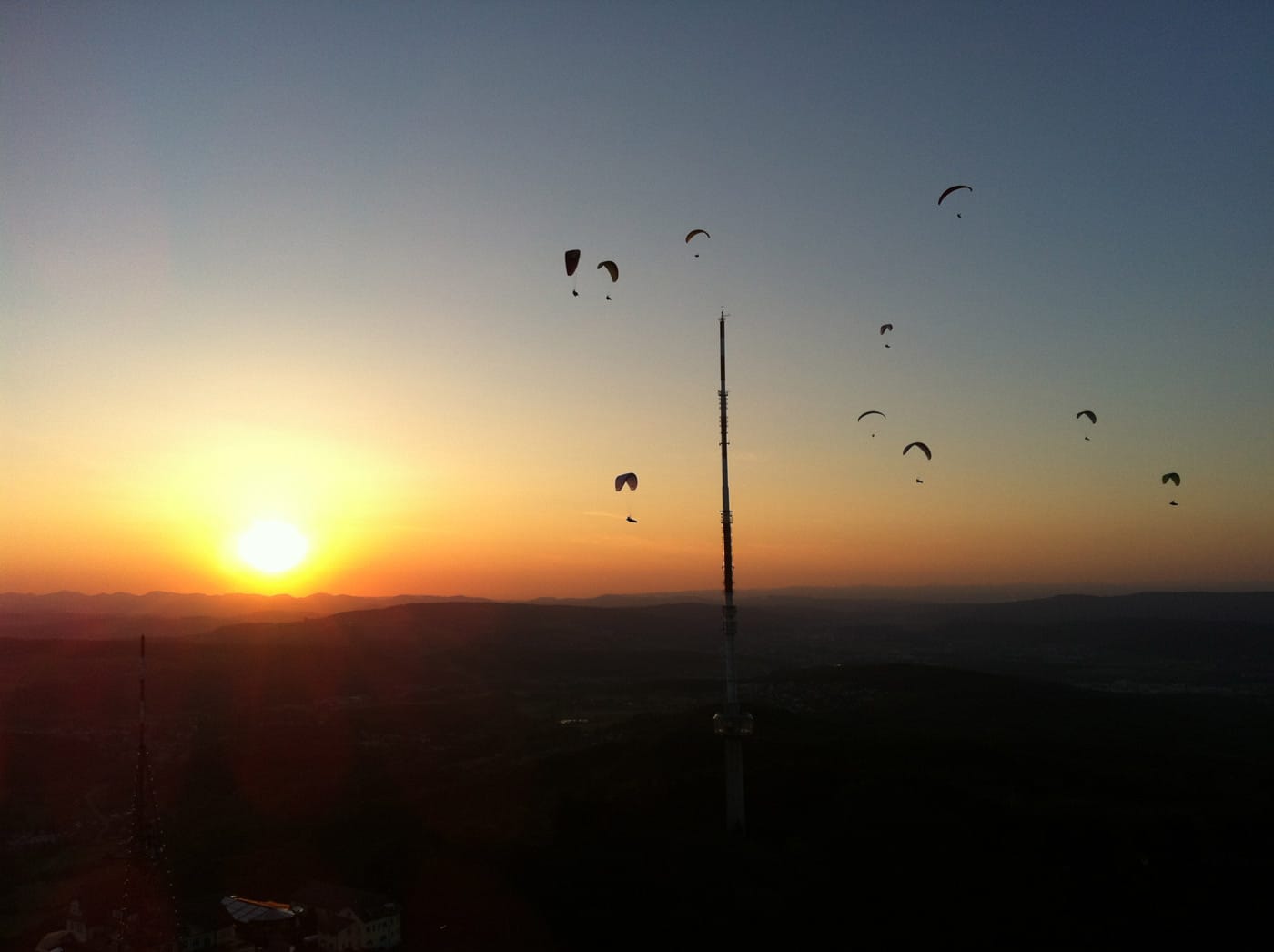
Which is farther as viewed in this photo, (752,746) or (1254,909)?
(752,746)

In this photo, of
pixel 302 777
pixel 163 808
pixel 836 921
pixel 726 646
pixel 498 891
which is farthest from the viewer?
pixel 302 777

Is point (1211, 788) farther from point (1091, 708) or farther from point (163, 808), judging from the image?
point (163, 808)

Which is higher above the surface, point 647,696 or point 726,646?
point 726,646

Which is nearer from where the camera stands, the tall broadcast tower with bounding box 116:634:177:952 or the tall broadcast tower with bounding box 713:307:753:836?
the tall broadcast tower with bounding box 116:634:177:952

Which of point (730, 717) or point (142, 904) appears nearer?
point (142, 904)

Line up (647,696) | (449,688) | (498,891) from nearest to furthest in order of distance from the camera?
(498,891) < (647,696) < (449,688)

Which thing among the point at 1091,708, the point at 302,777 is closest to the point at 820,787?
the point at 302,777

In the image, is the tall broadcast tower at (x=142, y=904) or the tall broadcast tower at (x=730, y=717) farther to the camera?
the tall broadcast tower at (x=730, y=717)
